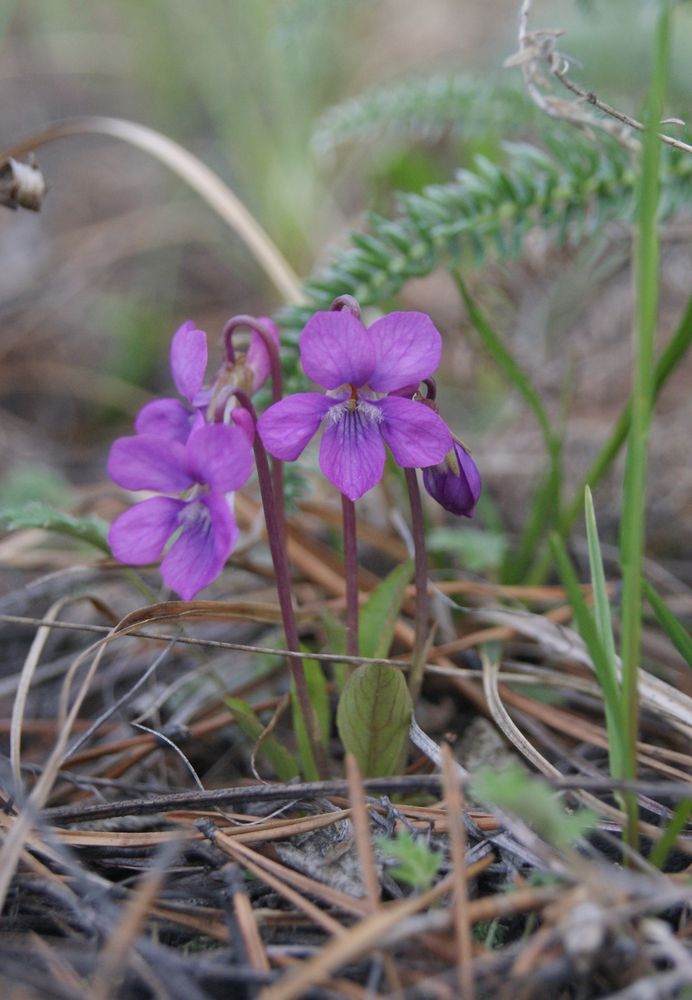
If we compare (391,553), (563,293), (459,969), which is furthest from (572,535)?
(459,969)

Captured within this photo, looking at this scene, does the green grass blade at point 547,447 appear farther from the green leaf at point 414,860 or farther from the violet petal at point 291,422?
the green leaf at point 414,860

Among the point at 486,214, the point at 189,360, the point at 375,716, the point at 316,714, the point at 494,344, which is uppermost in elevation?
the point at 486,214

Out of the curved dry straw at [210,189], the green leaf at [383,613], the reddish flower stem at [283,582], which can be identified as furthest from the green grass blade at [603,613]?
the curved dry straw at [210,189]

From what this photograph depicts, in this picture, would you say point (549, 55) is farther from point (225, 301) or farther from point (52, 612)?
point (225, 301)

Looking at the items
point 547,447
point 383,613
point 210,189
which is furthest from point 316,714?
point 210,189

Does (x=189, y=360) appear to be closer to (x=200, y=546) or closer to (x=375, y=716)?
(x=200, y=546)

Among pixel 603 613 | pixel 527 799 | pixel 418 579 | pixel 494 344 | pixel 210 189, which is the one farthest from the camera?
pixel 210 189

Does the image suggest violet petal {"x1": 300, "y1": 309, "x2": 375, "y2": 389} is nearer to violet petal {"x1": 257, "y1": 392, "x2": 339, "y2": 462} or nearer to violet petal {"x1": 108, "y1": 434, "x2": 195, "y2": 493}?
violet petal {"x1": 257, "y1": 392, "x2": 339, "y2": 462}
